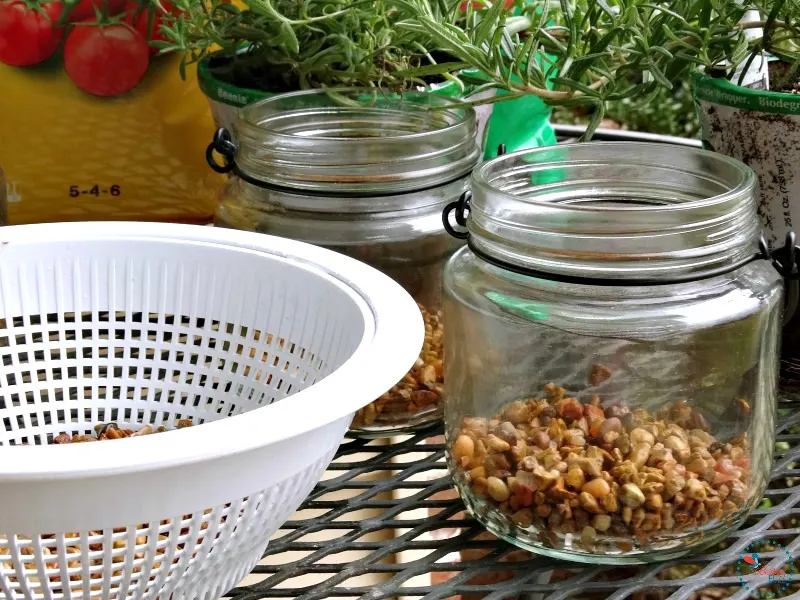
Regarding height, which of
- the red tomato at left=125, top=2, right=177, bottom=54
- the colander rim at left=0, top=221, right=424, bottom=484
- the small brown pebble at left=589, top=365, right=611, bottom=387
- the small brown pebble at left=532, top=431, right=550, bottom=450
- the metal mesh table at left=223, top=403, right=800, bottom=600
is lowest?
the metal mesh table at left=223, top=403, right=800, bottom=600

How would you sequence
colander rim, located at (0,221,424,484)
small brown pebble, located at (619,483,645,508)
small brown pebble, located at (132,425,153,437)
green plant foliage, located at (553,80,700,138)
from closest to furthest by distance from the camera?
colander rim, located at (0,221,424,484) < small brown pebble, located at (619,483,645,508) < small brown pebble, located at (132,425,153,437) < green plant foliage, located at (553,80,700,138)

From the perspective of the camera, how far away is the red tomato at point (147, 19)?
0.89m

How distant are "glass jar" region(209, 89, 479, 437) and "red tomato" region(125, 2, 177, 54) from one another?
0.72ft

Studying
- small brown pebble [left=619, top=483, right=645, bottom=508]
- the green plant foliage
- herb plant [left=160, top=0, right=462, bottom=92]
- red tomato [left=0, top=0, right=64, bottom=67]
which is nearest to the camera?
small brown pebble [left=619, top=483, right=645, bottom=508]

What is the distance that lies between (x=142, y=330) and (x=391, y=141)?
214mm

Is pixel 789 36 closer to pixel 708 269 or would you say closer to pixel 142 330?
pixel 708 269

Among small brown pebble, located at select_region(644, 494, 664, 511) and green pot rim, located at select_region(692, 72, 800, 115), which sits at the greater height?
green pot rim, located at select_region(692, 72, 800, 115)

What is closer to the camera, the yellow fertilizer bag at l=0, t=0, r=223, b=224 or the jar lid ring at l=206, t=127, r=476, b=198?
the jar lid ring at l=206, t=127, r=476, b=198

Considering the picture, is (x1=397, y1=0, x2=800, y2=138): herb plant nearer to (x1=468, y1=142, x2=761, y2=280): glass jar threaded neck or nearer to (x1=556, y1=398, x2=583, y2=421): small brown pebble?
(x1=468, y1=142, x2=761, y2=280): glass jar threaded neck

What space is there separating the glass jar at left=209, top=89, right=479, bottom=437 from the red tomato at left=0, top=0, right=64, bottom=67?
0.27m

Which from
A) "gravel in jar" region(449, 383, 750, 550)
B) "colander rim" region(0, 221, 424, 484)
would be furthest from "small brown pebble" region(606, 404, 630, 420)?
"colander rim" region(0, 221, 424, 484)

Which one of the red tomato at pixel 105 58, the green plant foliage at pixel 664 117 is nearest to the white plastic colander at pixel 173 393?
the red tomato at pixel 105 58

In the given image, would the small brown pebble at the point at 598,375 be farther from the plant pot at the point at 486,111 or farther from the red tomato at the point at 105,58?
the red tomato at the point at 105,58

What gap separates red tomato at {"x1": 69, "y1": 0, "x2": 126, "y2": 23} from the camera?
2.93 feet
